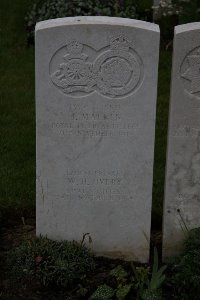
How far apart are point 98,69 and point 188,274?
59.5 inches

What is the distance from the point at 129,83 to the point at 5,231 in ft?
5.47

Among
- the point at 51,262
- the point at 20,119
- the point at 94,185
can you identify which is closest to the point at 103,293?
the point at 51,262

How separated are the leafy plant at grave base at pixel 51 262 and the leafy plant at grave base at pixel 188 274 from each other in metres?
0.63

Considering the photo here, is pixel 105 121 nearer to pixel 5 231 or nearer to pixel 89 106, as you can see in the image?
pixel 89 106

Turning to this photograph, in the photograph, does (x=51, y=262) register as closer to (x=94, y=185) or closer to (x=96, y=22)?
(x=94, y=185)

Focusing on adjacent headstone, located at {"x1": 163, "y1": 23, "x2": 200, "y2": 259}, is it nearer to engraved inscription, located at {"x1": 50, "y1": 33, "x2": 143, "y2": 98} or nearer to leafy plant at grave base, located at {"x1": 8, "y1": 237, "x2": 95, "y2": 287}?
engraved inscription, located at {"x1": 50, "y1": 33, "x2": 143, "y2": 98}

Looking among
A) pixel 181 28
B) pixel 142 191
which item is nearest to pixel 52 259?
pixel 142 191

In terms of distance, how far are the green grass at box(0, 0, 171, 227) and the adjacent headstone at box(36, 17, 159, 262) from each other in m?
0.82

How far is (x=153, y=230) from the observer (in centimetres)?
563

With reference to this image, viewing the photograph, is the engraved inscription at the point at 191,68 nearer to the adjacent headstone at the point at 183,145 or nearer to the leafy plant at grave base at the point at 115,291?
the adjacent headstone at the point at 183,145

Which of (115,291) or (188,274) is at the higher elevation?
(188,274)

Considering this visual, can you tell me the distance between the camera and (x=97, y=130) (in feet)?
15.9

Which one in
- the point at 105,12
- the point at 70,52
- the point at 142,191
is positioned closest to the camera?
the point at 70,52

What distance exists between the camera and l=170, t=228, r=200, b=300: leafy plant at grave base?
4590 mm
